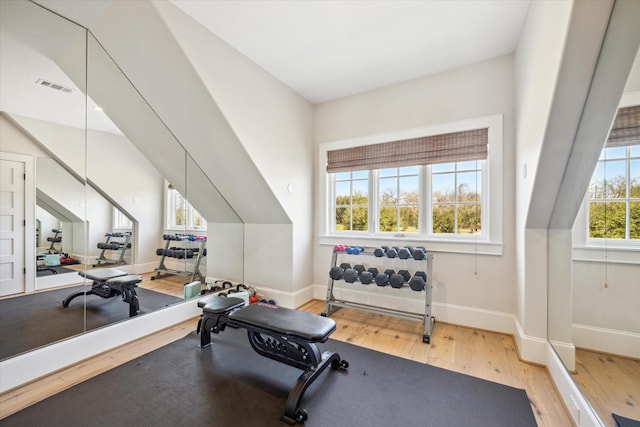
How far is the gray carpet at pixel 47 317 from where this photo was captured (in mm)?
2006

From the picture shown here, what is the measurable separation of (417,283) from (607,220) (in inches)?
62.9

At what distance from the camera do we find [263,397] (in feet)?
6.12

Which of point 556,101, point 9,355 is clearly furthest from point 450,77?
point 9,355

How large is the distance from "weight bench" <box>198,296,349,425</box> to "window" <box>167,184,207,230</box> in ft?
4.60

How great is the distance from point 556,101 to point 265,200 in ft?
9.28

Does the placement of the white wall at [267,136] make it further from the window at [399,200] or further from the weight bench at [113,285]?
the weight bench at [113,285]

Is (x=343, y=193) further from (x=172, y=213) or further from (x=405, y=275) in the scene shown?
(x=172, y=213)

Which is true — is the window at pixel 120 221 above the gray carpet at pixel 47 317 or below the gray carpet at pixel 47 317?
above

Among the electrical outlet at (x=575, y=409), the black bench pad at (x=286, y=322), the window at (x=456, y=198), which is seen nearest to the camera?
the electrical outlet at (x=575, y=409)

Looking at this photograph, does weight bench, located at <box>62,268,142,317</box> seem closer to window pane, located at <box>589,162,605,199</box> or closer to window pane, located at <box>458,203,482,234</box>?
window pane, located at <box>458,203,482,234</box>

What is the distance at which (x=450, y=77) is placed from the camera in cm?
308

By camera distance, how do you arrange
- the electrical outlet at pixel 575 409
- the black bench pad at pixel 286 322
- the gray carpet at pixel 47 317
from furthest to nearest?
the gray carpet at pixel 47 317 → the black bench pad at pixel 286 322 → the electrical outlet at pixel 575 409

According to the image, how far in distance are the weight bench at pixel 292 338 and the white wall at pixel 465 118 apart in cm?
164

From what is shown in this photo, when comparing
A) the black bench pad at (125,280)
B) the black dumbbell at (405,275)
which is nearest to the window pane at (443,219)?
the black dumbbell at (405,275)
